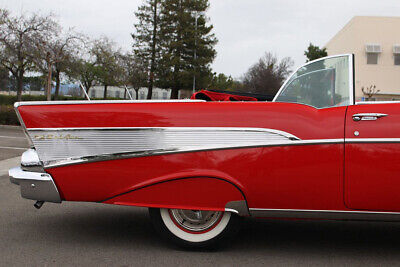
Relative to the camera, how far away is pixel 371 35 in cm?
4516

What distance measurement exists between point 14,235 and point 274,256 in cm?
238

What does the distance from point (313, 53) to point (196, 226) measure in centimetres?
4988

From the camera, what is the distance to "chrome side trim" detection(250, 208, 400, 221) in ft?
10.6

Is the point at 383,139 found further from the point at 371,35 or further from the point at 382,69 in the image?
the point at 371,35

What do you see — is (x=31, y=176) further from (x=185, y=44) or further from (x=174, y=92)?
(x=174, y=92)

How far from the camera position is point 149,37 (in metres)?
41.9

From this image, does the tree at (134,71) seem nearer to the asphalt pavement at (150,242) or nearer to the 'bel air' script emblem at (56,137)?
the asphalt pavement at (150,242)

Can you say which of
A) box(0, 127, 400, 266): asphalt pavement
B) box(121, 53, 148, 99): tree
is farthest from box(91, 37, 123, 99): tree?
box(0, 127, 400, 266): asphalt pavement

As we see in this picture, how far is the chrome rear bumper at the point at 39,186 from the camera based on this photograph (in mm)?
3473

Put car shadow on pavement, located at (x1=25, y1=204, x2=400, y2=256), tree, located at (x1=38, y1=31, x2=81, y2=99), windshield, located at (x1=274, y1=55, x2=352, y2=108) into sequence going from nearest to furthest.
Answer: windshield, located at (x1=274, y1=55, x2=352, y2=108) < car shadow on pavement, located at (x1=25, y1=204, x2=400, y2=256) < tree, located at (x1=38, y1=31, x2=81, y2=99)

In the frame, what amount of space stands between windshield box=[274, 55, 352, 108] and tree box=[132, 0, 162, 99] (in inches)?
1507

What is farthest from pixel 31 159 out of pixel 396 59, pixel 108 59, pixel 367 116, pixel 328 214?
pixel 396 59

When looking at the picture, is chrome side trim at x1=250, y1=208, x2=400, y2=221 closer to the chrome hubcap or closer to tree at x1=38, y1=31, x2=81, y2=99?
the chrome hubcap

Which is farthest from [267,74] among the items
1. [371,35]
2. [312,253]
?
[312,253]
